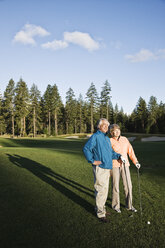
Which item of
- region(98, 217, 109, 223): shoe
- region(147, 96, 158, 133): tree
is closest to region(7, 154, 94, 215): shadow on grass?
region(98, 217, 109, 223): shoe

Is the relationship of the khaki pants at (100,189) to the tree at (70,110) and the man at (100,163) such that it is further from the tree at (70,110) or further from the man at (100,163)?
the tree at (70,110)

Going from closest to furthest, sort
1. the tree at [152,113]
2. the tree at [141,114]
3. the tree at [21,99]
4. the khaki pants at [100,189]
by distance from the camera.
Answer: the khaki pants at [100,189] → the tree at [21,99] → the tree at [152,113] → the tree at [141,114]

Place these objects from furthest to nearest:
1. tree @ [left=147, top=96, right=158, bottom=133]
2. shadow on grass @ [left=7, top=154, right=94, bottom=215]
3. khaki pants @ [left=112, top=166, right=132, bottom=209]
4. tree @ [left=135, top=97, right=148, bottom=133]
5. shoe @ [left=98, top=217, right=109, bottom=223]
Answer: tree @ [left=135, top=97, right=148, bottom=133] < tree @ [left=147, top=96, right=158, bottom=133] < shadow on grass @ [left=7, top=154, right=94, bottom=215] < khaki pants @ [left=112, top=166, right=132, bottom=209] < shoe @ [left=98, top=217, right=109, bottom=223]

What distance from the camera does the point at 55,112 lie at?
216 ft

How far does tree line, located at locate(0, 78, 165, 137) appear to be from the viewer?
57.4 meters

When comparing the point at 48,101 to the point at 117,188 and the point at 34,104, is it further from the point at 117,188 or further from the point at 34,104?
the point at 117,188

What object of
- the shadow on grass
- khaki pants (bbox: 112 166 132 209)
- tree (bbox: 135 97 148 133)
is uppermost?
tree (bbox: 135 97 148 133)

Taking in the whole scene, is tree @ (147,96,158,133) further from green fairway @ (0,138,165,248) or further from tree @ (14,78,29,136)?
green fairway @ (0,138,165,248)

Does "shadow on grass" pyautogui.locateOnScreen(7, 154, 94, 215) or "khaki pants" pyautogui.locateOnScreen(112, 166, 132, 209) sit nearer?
"khaki pants" pyautogui.locateOnScreen(112, 166, 132, 209)

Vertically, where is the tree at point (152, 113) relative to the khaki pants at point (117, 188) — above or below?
above

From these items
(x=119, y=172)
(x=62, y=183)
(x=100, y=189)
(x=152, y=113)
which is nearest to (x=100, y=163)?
(x=100, y=189)

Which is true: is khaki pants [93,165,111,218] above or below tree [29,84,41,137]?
below

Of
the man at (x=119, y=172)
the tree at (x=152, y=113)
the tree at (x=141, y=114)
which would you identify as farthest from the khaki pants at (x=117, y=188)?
the tree at (x=141, y=114)

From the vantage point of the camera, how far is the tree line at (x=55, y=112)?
57.4 m
